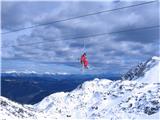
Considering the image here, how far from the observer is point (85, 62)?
201 ft
